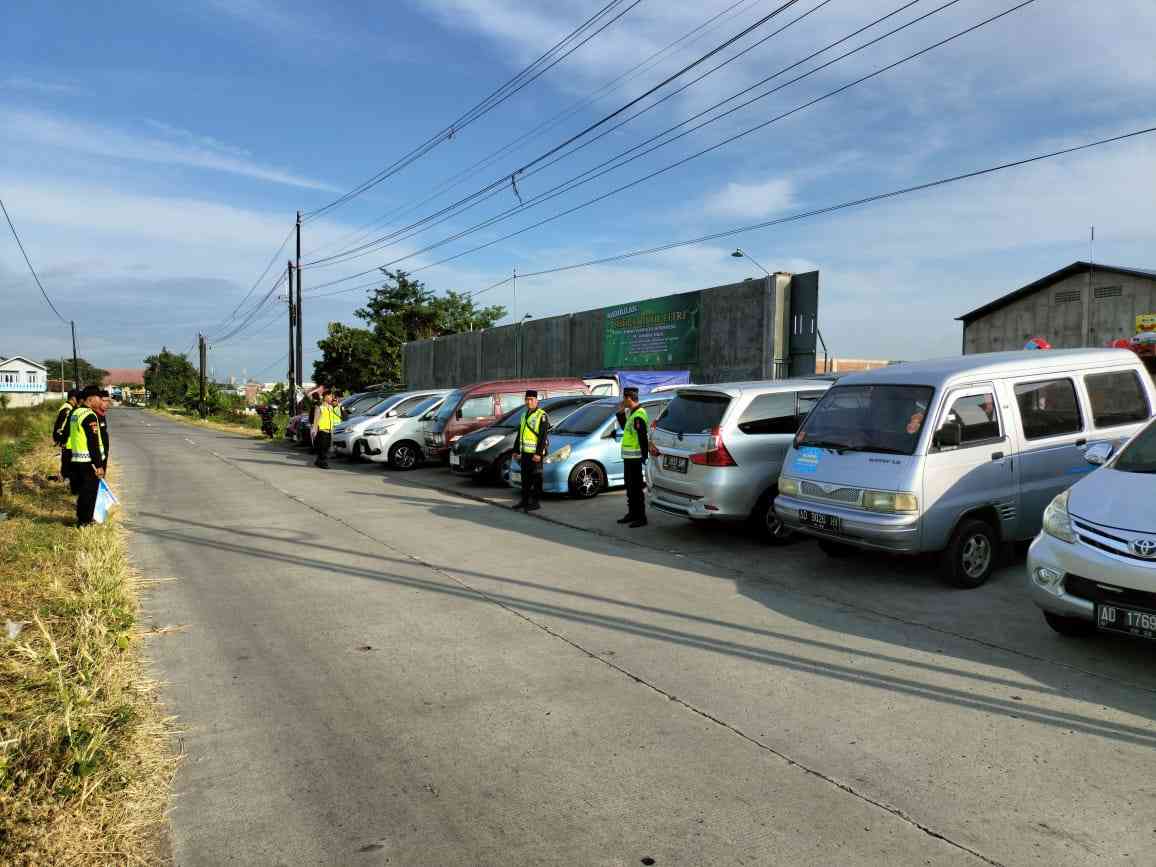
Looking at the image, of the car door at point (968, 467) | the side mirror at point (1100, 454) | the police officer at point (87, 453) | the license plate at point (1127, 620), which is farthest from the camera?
the police officer at point (87, 453)

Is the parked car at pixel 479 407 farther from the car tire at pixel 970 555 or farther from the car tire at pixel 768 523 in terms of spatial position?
the car tire at pixel 970 555

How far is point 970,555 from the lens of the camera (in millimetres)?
7258

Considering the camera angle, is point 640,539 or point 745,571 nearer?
point 745,571

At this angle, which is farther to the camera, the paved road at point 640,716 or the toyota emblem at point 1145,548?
the toyota emblem at point 1145,548

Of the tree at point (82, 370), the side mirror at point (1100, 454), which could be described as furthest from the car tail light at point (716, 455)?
the tree at point (82, 370)

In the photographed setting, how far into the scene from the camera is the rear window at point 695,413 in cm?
922

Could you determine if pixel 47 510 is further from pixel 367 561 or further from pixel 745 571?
pixel 745 571

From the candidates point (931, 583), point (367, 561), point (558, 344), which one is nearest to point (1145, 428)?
point (931, 583)

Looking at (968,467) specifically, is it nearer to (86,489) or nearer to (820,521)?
(820,521)

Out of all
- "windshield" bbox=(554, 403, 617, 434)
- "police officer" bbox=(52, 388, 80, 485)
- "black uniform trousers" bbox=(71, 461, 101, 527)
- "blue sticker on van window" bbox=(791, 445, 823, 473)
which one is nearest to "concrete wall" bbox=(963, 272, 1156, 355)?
"windshield" bbox=(554, 403, 617, 434)

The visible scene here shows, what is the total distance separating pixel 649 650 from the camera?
18.3 ft

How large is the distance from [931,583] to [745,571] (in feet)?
5.48

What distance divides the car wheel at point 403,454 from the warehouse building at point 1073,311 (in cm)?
1572

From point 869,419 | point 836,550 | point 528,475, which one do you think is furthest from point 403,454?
point 869,419
